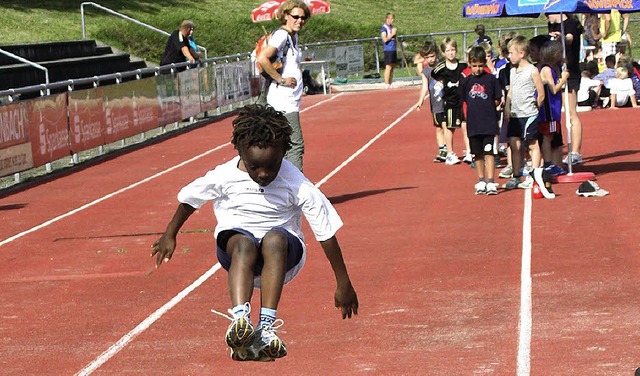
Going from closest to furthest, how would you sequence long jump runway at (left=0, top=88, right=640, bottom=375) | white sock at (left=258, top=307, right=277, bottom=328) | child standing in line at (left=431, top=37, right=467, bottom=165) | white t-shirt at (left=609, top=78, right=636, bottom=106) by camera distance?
white sock at (left=258, top=307, right=277, bottom=328), long jump runway at (left=0, top=88, right=640, bottom=375), child standing in line at (left=431, top=37, right=467, bottom=165), white t-shirt at (left=609, top=78, right=636, bottom=106)

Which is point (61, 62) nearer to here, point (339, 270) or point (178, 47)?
point (178, 47)

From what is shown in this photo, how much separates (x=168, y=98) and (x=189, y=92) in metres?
1.45

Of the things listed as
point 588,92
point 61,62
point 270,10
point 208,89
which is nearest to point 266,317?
point 588,92

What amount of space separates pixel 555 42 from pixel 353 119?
11.5 metres

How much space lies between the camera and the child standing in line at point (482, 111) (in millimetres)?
15094

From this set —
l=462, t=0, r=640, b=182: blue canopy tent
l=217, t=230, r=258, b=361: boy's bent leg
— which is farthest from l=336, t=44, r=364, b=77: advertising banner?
l=217, t=230, r=258, b=361: boy's bent leg

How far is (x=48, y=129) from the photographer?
65.2 ft

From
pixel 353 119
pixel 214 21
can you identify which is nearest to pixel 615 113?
pixel 353 119

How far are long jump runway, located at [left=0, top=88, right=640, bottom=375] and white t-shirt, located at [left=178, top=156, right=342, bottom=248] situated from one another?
1.70 metres

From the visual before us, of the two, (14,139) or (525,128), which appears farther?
(14,139)

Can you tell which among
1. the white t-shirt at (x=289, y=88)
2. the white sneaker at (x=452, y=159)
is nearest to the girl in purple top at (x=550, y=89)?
the white sneaker at (x=452, y=159)

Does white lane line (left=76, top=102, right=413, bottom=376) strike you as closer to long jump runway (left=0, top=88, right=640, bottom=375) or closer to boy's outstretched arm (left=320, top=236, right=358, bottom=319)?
long jump runway (left=0, top=88, right=640, bottom=375)

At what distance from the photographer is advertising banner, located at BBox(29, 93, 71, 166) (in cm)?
1934

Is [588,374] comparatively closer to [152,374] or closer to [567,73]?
[152,374]
